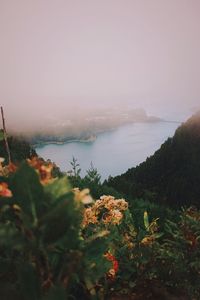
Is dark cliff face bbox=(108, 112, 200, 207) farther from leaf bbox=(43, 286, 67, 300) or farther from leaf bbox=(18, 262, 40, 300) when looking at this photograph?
leaf bbox=(43, 286, 67, 300)

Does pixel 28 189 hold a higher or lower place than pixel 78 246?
higher

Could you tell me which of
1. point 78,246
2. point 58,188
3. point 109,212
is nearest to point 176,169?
point 109,212

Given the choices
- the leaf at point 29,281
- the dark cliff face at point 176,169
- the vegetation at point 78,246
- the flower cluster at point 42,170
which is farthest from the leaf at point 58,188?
the dark cliff face at point 176,169

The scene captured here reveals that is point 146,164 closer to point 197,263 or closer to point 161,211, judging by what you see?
point 161,211

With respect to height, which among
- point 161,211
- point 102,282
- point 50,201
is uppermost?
point 50,201

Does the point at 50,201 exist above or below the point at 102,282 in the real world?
above

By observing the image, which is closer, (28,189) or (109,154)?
(28,189)

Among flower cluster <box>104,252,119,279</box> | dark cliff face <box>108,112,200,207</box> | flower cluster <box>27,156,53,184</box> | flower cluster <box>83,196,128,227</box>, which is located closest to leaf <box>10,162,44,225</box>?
flower cluster <box>27,156,53,184</box>

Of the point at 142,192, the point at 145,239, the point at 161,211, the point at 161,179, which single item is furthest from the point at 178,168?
the point at 145,239

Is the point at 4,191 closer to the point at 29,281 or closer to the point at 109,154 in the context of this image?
the point at 29,281
